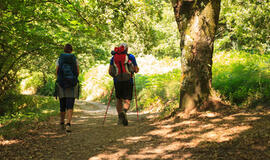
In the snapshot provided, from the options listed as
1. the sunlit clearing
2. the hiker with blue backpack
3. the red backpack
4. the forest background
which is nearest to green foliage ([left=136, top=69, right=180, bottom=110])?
the forest background

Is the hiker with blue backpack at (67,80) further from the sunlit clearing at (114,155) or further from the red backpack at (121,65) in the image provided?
the sunlit clearing at (114,155)

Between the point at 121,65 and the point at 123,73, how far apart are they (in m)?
0.21

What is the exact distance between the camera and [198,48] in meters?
4.64

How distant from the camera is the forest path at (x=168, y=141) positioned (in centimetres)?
283

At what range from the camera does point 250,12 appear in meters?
11.8

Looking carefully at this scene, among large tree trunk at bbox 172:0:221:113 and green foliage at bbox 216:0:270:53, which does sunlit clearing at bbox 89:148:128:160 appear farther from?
green foliage at bbox 216:0:270:53

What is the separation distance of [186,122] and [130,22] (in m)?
5.74

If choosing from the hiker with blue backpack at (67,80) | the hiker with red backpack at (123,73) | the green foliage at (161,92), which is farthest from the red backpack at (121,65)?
the green foliage at (161,92)

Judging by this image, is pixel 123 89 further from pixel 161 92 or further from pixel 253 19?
pixel 253 19

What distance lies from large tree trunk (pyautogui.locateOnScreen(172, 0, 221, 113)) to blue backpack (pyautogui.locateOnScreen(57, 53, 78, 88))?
8.61 feet

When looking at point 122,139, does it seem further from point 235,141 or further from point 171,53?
point 171,53

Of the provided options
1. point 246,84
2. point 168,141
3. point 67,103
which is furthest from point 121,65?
point 246,84

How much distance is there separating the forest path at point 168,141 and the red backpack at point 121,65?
1354mm

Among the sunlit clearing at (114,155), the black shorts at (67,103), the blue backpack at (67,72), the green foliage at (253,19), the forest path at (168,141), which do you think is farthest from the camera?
the green foliage at (253,19)
